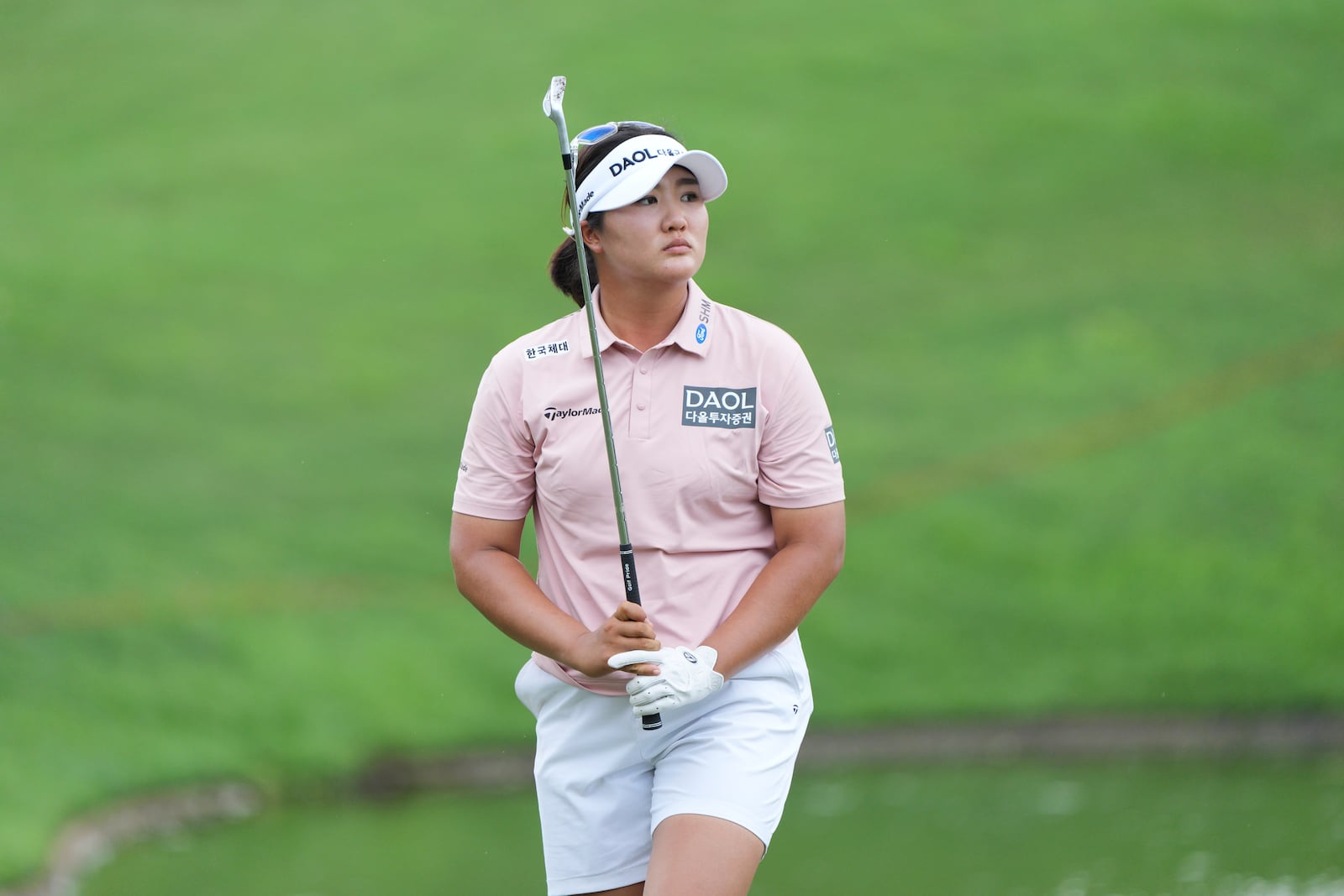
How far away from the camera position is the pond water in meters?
5.70

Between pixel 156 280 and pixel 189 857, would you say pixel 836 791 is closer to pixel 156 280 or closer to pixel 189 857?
pixel 189 857

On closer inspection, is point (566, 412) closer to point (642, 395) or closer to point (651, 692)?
point (642, 395)

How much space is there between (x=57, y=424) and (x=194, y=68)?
4181mm

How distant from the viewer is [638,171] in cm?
327

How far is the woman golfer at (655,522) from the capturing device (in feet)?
10.5

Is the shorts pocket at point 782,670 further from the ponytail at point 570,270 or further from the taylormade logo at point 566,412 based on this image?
the ponytail at point 570,270

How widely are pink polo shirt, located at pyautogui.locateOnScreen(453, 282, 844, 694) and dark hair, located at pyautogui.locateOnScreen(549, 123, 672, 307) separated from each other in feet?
0.71

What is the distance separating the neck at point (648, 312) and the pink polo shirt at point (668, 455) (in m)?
0.03

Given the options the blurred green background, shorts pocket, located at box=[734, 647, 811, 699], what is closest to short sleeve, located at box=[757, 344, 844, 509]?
shorts pocket, located at box=[734, 647, 811, 699]

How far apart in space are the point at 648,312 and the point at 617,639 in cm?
62

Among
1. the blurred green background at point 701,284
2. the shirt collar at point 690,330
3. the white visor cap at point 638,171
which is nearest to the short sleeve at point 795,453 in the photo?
the shirt collar at point 690,330

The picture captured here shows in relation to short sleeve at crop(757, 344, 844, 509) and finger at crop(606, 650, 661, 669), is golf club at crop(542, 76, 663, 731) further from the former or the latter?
short sleeve at crop(757, 344, 844, 509)

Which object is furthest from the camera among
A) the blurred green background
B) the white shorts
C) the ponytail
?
the blurred green background

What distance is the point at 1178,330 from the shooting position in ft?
33.4
